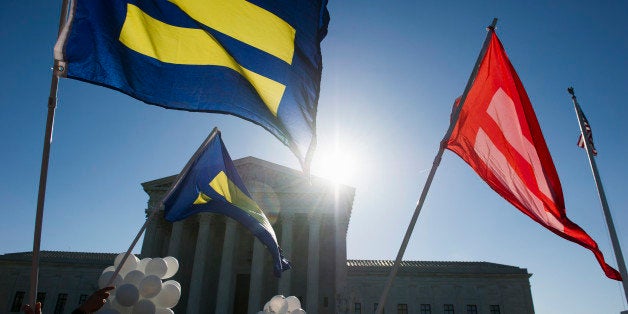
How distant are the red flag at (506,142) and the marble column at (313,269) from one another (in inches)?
1001

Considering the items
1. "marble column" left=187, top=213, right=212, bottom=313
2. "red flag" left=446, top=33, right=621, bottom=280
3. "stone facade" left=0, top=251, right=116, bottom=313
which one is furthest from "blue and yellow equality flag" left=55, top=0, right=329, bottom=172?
"stone facade" left=0, top=251, right=116, bottom=313

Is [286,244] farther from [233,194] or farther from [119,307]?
[119,307]

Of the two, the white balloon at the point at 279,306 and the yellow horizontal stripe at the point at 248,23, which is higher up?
the yellow horizontal stripe at the point at 248,23

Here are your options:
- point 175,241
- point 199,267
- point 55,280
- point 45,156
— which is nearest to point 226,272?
point 199,267

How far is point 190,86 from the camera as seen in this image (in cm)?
502

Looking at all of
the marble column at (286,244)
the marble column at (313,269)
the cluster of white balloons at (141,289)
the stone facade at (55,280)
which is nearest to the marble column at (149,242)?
the marble column at (286,244)

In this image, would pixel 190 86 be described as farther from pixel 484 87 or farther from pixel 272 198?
pixel 272 198

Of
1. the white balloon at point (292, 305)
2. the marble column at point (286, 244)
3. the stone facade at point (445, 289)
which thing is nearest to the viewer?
the white balloon at point (292, 305)

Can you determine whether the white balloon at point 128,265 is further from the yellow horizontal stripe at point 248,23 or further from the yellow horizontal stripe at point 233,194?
the yellow horizontal stripe at point 248,23

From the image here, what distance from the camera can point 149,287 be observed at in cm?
866

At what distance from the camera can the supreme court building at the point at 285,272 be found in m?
32.4

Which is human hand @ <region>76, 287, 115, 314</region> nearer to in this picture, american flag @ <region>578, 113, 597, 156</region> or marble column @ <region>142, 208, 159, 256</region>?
american flag @ <region>578, 113, 597, 156</region>

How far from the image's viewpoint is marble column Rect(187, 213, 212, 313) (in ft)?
100.0

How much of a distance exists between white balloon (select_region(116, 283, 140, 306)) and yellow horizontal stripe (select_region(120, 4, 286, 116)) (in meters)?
5.15
